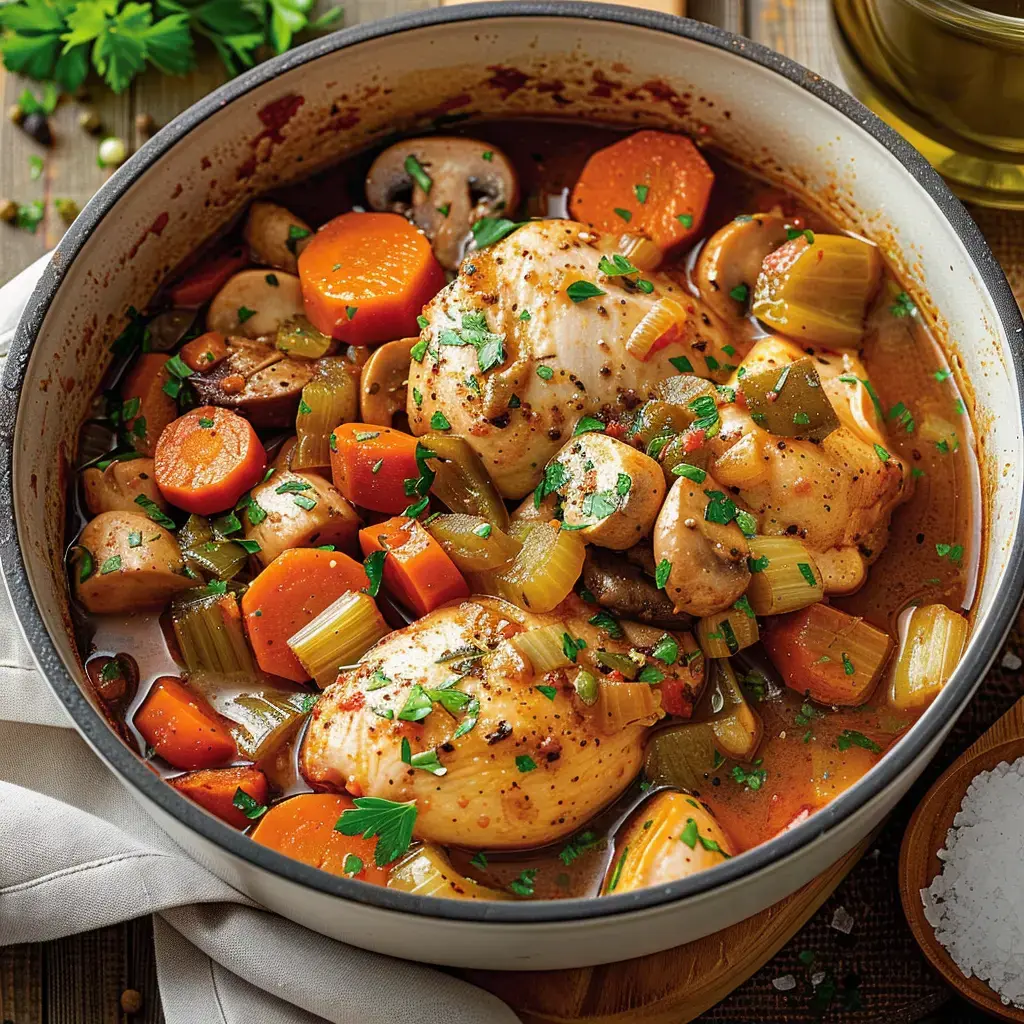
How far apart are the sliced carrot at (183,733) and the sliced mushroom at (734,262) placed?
1557 millimetres

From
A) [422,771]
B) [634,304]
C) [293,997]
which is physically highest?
[634,304]

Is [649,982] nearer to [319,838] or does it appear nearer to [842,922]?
[842,922]

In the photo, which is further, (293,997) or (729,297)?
(729,297)

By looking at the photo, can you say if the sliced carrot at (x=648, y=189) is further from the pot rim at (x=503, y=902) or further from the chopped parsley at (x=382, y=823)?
the chopped parsley at (x=382, y=823)

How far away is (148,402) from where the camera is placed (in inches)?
126

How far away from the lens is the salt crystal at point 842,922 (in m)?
3.07

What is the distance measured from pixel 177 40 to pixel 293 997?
2551 millimetres

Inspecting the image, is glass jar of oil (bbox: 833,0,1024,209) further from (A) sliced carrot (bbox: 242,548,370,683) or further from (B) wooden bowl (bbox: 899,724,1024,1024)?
(A) sliced carrot (bbox: 242,548,370,683)

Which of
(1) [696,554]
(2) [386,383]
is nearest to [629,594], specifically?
(1) [696,554]

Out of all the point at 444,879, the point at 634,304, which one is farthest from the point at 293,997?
the point at 634,304

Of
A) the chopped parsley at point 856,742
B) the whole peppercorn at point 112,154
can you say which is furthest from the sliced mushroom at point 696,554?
the whole peppercorn at point 112,154

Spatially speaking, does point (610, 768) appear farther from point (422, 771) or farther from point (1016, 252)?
point (1016, 252)

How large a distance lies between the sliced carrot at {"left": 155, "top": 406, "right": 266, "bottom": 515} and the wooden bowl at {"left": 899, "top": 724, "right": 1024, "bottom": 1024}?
5.76ft

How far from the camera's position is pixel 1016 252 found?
138 inches
